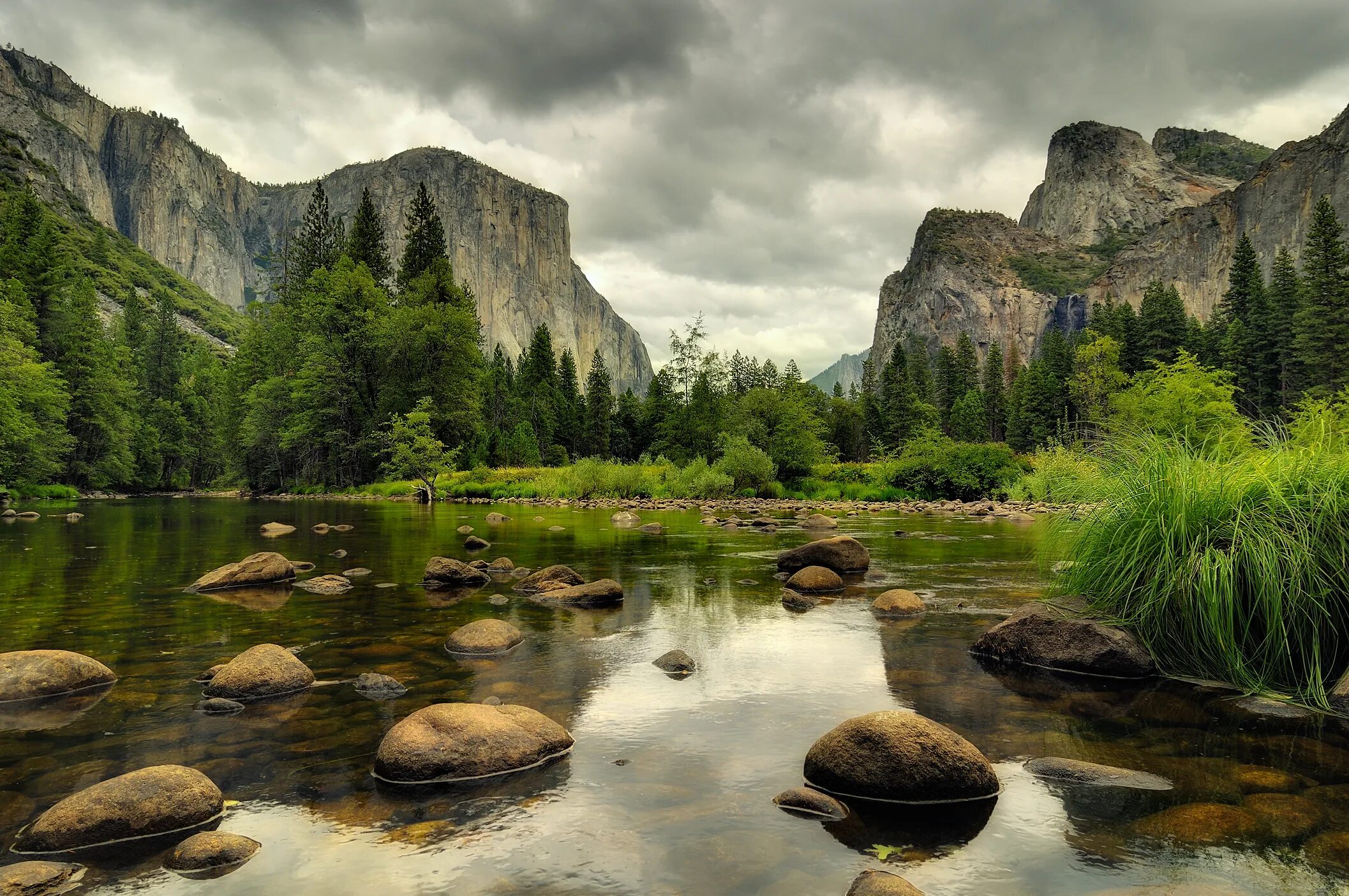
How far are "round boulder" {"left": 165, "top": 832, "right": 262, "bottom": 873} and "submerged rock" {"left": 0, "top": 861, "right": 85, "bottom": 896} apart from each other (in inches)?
17.8

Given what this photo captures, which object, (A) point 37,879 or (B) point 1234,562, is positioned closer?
(A) point 37,879

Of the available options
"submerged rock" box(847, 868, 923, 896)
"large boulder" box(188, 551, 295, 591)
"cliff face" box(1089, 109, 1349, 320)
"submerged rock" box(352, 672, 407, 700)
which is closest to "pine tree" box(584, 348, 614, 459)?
"large boulder" box(188, 551, 295, 591)

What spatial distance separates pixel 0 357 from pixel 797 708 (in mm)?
55552

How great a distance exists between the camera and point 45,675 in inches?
291

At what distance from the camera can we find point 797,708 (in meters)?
7.16

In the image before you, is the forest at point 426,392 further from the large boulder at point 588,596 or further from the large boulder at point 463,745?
the large boulder at point 463,745

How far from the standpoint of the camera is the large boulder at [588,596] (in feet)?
41.8

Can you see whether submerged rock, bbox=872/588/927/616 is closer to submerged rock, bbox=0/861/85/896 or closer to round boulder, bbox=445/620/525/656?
round boulder, bbox=445/620/525/656

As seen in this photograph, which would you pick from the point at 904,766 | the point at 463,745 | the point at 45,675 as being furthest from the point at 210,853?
the point at 45,675

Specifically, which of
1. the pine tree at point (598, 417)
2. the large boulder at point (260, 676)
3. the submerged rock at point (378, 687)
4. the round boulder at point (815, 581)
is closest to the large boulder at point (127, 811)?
the submerged rock at point (378, 687)

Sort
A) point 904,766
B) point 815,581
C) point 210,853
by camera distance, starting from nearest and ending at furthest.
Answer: point 210,853 < point 904,766 < point 815,581

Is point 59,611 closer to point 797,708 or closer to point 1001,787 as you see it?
point 797,708

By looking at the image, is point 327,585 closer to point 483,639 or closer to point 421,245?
point 483,639

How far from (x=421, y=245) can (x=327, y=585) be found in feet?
217
